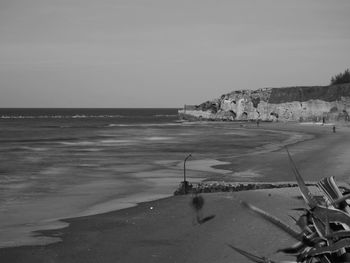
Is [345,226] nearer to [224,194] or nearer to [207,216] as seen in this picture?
[207,216]

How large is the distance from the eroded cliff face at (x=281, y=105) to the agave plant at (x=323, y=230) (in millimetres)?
73138

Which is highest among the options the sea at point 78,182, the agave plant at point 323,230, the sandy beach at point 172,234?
the agave plant at point 323,230

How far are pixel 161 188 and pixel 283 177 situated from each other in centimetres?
470

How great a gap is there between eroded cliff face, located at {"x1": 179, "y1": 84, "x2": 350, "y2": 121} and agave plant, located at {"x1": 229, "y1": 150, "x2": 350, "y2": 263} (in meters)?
73.1

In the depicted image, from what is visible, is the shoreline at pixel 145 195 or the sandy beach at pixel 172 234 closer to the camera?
the sandy beach at pixel 172 234

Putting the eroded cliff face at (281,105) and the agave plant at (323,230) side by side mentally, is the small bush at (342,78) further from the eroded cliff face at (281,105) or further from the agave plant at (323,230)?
the agave plant at (323,230)

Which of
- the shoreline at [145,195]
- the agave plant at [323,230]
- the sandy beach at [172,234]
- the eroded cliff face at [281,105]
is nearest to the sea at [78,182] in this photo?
the shoreline at [145,195]

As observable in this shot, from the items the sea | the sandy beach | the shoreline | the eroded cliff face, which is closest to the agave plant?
the sandy beach

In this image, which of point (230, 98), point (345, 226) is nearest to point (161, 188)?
point (345, 226)

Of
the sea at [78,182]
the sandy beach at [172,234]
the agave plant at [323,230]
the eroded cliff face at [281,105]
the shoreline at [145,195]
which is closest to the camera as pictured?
the agave plant at [323,230]

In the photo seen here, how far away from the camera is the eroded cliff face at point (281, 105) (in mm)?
76938

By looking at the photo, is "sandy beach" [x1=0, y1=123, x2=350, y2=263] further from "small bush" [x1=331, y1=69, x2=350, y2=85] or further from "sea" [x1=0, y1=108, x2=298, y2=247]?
"small bush" [x1=331, y1=69, x2=350, y2=85]

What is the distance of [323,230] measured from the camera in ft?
6.73

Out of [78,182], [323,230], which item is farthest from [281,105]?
[323,230]
